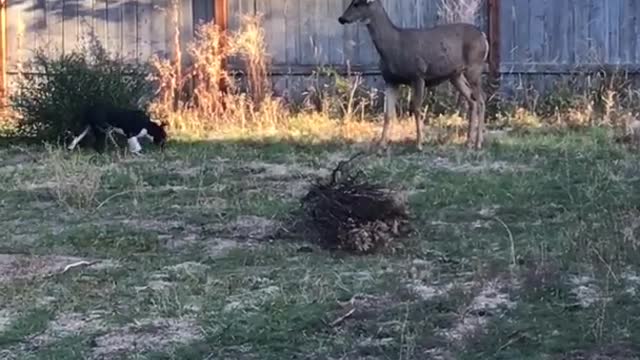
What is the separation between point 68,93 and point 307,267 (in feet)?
20.4

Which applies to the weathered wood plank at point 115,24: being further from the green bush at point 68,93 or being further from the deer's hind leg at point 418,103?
the deer's hind leg at point 418,103

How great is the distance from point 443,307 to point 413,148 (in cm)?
595

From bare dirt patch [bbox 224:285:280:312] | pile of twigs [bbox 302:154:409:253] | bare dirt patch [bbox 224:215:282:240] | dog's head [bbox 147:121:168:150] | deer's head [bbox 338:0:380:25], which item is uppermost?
deer's head [bbox 338:0:380:25]

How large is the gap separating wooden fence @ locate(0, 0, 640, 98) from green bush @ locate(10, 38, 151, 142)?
2927 millimetres

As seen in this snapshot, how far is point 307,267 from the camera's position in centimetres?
748

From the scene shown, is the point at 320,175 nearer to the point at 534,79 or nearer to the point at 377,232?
the point at 377,232

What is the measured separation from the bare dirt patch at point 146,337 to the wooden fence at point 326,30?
9765 mm

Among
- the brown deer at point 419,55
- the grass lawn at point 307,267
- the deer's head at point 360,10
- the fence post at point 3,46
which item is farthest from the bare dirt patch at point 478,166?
the fence post at point 3,46

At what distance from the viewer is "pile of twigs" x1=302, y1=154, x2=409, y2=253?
7793mm

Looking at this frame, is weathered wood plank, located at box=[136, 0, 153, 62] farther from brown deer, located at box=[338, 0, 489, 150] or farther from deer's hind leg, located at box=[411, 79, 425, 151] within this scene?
deer's hind leg, located at box=[411, 79, 425, 151]

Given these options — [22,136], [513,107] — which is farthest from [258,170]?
[513,107]

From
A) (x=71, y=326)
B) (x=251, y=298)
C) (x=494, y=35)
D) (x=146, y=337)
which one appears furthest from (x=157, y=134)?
(x=146, y=337)

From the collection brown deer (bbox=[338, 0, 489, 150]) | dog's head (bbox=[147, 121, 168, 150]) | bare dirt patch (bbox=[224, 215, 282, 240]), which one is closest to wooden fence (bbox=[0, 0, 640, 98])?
brown deer (bbox=[338, 0, 489, 150])

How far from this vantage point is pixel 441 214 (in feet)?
29.6
